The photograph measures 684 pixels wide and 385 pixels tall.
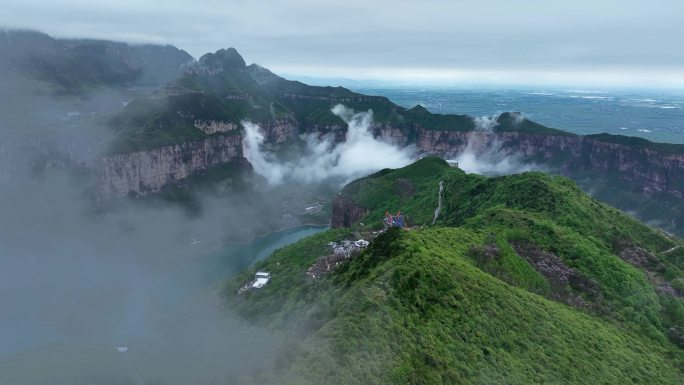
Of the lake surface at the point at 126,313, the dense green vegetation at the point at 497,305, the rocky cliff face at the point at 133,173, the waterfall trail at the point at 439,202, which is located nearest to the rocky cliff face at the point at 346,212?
the waterfall trail at the point at 439,202

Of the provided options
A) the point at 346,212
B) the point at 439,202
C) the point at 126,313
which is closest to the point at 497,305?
the point at 439,202

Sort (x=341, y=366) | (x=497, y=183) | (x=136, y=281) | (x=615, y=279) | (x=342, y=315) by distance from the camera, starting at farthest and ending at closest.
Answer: (x=136, y=281) < (x=497, y=183) < (x=615, y=279) < (x=342, y=315) < (x=341, y=366)

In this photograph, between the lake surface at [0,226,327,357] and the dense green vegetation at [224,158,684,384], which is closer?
the dense green vegetation at [224,158,684,384]

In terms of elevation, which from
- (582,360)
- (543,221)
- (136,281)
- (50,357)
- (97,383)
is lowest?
(136,281)

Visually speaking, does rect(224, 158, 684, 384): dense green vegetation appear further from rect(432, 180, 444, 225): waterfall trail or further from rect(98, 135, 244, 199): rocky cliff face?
rect(98, 135, 244, 199): rocky cliff face

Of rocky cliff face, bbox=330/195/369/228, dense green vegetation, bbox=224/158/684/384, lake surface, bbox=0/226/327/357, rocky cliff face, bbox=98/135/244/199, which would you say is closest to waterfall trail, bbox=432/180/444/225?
dense green vegetation, bbox=224/158/684/384

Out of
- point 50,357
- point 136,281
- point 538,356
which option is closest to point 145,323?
point 50,357

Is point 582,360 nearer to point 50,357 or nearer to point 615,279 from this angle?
point 615,279

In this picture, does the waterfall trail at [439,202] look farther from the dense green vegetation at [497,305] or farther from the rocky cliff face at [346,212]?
the rocky cliff face at [346,212]
